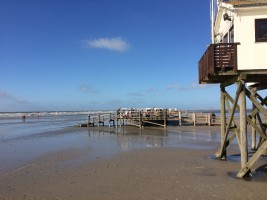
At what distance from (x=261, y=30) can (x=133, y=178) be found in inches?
297

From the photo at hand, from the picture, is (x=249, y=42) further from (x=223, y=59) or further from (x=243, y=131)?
(x=243, y=131)

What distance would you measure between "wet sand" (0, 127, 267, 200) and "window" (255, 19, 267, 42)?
207 inches

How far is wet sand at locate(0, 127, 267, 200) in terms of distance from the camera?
33.0 feet

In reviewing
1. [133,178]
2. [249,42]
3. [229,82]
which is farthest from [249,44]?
[133,178]

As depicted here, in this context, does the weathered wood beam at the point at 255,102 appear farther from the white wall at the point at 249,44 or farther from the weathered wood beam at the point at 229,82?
the white wall at the point at 249,44

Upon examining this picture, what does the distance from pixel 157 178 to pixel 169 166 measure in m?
2.37

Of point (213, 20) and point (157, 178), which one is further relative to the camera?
point (213, 20)

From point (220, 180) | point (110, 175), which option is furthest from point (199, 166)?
point (110, 175)

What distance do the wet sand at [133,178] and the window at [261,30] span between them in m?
5.25

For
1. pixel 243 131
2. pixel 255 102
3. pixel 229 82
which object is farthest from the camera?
pixel 229 82

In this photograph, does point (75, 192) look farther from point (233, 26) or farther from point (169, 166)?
point (233, 26)

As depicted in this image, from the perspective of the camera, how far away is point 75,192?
10.4m

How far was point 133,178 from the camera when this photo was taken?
12.1 m

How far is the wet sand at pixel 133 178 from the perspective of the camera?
10.1 metres
